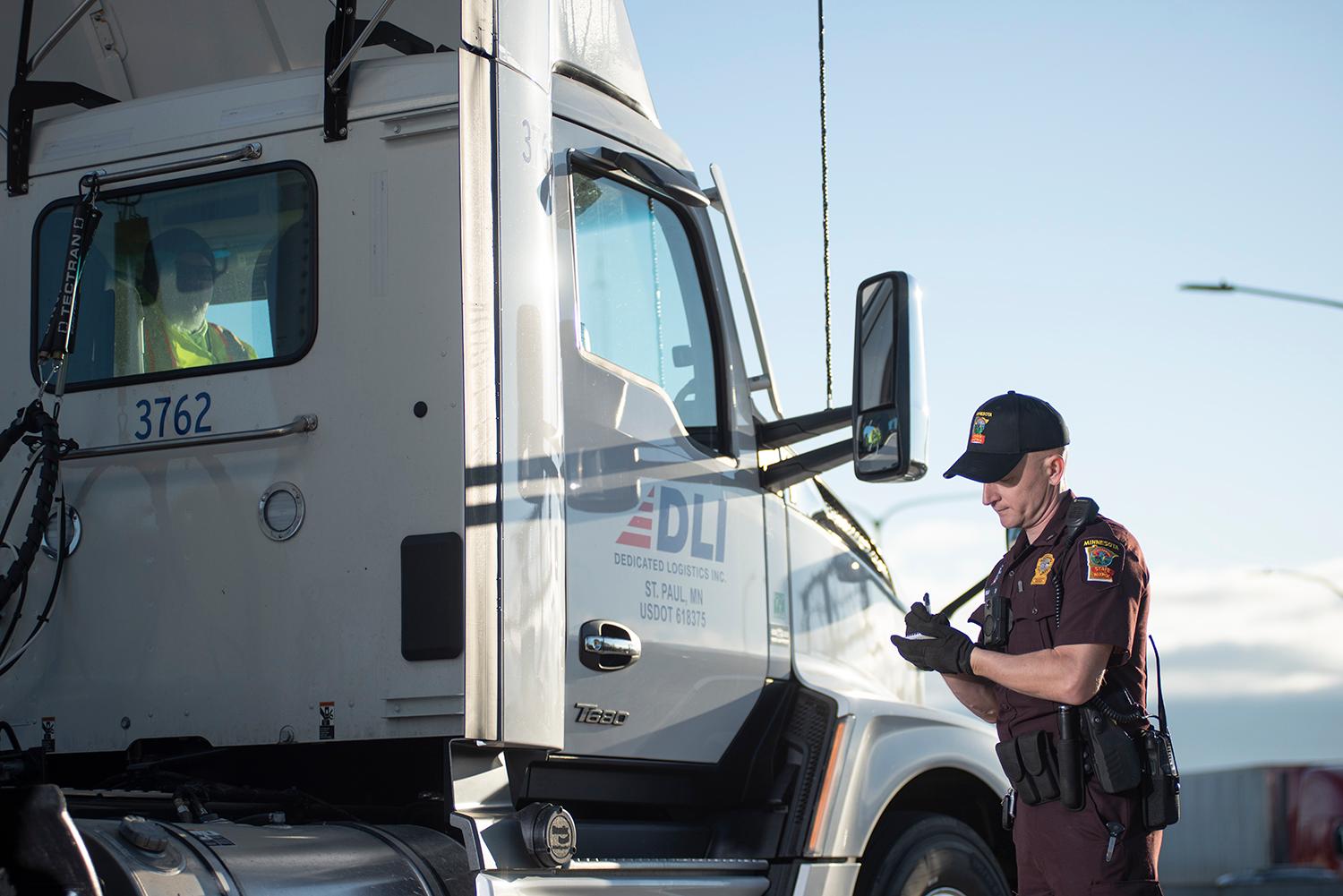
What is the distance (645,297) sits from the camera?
4895 millimetres

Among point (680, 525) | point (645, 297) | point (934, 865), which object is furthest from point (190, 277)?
point (934, 865)

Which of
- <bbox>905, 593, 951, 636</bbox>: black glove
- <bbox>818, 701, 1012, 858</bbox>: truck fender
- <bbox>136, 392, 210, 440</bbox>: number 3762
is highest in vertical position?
<bbox>136, 392, 210, 440</bbox>: number 3762

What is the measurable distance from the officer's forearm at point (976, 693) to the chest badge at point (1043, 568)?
1.05 ft

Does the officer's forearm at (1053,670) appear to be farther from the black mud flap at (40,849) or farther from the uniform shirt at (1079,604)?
the black mud flap at (40,849)

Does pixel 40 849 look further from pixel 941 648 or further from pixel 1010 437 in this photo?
pixel 1010 437

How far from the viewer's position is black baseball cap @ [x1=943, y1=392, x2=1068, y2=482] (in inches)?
159

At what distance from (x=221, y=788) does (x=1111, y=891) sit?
212 centimetres

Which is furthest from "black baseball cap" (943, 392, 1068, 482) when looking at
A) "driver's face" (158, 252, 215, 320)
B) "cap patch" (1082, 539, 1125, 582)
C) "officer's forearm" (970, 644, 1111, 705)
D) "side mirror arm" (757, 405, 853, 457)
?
"driver's face" (158, 252, 215, 320)

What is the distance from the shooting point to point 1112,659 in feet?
12.8

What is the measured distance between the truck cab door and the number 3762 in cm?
97

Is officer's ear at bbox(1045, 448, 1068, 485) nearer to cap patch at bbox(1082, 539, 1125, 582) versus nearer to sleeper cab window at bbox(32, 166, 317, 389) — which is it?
cap patch at bbox(1082, 539, 1125, 582)

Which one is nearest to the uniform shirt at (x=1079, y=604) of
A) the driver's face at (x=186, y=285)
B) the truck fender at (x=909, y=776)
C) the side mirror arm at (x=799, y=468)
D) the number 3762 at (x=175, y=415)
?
the truck fender at (x=909, y=776)

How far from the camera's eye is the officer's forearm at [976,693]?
4.11m

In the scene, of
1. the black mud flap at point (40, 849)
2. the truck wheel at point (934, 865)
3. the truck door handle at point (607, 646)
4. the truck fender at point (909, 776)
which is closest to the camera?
the black mud flap at point (40, 849)
